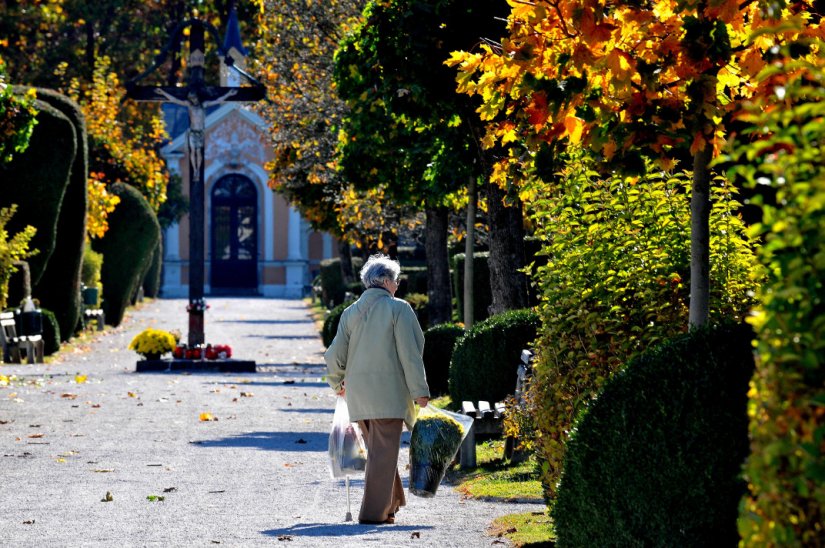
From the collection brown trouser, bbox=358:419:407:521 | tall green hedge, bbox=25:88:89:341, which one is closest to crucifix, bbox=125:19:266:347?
tall green hedge, bbox=25:88:89:341

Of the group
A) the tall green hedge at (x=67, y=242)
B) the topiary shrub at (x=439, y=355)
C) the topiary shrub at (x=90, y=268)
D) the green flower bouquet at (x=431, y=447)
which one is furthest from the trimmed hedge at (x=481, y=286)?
the green flower bouquet at (x=431, y=447)

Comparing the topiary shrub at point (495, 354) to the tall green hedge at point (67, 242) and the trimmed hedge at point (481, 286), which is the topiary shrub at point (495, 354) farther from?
the tall green hedge at point (67, 242)

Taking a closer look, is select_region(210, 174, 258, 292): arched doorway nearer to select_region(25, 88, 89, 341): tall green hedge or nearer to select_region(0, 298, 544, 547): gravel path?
select_region(25, 88, 89, 341): tall green hedge

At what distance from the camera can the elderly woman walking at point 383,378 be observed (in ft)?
28.8

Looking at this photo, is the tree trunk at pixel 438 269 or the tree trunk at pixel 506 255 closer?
the tree trunk at pixel 506 255

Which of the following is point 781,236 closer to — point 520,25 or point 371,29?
point 520,25

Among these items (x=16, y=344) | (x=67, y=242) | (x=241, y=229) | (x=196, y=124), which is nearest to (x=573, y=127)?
(x=16, y=344)

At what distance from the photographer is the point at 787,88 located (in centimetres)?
349

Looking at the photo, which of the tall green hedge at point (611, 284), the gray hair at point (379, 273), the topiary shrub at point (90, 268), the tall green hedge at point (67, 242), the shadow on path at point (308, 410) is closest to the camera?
the tall green hedge at point (611, 284)

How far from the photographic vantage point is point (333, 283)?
43.0m

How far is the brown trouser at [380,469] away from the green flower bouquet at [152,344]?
1391cm

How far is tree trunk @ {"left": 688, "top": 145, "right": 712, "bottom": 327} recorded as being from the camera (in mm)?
6859

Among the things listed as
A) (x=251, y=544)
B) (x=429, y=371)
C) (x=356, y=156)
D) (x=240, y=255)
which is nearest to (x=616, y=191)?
(x=251, y=544)

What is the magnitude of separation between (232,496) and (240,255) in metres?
53.0
